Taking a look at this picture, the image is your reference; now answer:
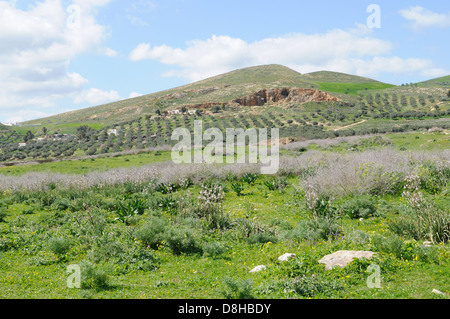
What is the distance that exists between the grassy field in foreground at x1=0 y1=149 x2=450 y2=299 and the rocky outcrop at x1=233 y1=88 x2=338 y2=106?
6287 centimetres

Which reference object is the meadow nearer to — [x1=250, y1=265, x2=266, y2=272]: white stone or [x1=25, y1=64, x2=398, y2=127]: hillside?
→ [x1=250, y1=265, x2=266, y2=272]: white stone

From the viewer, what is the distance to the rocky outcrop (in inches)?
2945

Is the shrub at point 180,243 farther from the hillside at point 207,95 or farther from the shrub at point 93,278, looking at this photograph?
the hillside at point 207,95

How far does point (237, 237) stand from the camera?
28.0 feet

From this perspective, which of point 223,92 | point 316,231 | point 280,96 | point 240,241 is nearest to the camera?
point 316,231

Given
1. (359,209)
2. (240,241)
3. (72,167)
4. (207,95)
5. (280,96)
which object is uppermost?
(207,95)

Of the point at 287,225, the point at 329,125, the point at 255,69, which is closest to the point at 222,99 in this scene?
the point at 329,125

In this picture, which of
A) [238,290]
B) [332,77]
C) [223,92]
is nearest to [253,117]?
[223,92]

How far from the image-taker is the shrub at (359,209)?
9.80 metres

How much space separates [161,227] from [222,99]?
74.3 m

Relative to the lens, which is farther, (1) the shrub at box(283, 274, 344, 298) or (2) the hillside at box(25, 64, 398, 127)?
(2) the hillside at box(25, 64, 398, 127)

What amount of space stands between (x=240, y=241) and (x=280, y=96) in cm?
7454

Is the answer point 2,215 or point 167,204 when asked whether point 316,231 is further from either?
point 2,215
